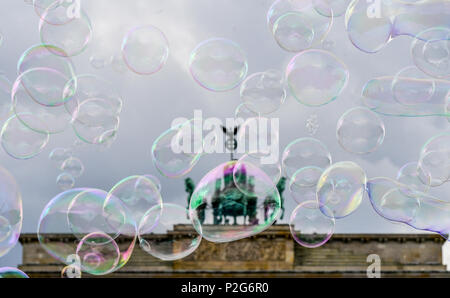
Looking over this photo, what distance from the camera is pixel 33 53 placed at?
13164mm

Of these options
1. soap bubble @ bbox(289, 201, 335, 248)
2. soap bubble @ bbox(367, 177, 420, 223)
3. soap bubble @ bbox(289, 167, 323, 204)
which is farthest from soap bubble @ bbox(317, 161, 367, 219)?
soap bubble @ bbox(289, 201, 335, 248)

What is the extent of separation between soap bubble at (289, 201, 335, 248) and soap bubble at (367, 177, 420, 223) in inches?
66.1

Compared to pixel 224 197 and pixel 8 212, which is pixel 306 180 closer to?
pixel 224 197

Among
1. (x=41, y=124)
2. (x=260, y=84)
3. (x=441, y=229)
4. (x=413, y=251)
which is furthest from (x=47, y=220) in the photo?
(x=413, y=251)

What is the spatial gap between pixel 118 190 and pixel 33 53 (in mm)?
2644

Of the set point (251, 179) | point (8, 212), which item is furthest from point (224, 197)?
point (8, 212)

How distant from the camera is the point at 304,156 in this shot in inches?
560

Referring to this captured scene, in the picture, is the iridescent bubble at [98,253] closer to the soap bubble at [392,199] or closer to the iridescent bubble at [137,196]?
the iridescent bubble at [137,196]

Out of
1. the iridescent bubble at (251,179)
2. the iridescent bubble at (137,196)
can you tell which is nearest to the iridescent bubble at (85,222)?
the iridescent bubble at (137,196)

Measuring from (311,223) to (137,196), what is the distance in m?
3.32

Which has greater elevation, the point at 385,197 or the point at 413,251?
the point at 385,197

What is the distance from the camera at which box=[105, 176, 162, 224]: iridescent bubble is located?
13.7m
